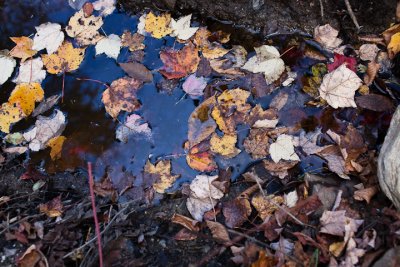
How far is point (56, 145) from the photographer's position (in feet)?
9.36

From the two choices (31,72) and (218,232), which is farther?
(31,72)

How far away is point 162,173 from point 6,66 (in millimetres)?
1373

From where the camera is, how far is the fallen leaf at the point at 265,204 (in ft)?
8.10

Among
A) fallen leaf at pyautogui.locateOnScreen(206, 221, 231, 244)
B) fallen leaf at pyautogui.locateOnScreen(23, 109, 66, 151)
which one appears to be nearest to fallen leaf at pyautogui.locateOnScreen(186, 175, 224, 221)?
fallen leaf at pyautogui.locateOnScreen(206, 221, 231, 244)

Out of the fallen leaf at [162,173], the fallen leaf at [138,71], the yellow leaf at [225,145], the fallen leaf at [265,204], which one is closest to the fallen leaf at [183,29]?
the fallen leaf at [138,71]

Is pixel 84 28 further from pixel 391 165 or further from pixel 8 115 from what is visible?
pixel 391 165

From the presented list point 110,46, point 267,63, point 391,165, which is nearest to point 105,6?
point 110,46

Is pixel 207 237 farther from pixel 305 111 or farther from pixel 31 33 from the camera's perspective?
pixel 31 33

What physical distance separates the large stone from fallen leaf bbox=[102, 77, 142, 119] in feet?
5.08

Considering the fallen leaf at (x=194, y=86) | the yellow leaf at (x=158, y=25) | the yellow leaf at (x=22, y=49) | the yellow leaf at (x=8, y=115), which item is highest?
the yellow leaf at (x=158, y=25)

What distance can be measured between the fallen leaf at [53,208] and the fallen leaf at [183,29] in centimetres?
136

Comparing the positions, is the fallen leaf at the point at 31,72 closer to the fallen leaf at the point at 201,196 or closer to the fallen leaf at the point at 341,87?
the fallen leaf at the point at 201,196

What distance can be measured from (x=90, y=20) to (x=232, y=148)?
4.57ft

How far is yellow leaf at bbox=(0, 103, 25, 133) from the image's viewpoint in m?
2.92
